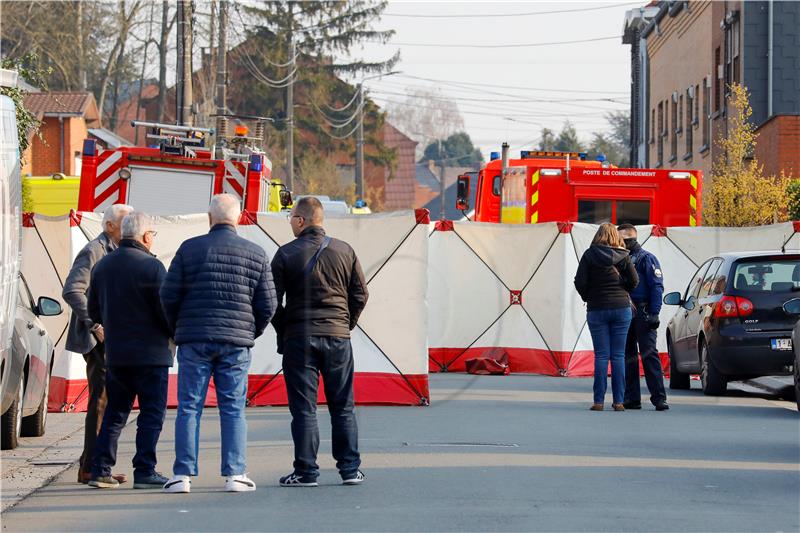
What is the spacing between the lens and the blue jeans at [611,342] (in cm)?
1489

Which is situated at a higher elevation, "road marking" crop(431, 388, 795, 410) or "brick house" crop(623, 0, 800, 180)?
"brick house" crop(623, 0, 800, 180)

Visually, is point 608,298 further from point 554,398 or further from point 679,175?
Answer: point 679,175

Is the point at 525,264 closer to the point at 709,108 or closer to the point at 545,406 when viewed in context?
the point at 545,406

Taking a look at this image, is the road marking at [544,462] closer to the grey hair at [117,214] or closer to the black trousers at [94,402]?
the black trousers at [94,402]

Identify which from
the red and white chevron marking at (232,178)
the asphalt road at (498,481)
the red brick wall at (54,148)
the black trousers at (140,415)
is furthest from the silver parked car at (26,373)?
the red brick wall at (54,148)

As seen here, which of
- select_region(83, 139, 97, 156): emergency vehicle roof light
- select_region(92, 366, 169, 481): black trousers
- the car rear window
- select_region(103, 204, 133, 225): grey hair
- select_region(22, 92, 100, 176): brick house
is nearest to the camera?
select_region(92, 366, 169, 481): black trousers

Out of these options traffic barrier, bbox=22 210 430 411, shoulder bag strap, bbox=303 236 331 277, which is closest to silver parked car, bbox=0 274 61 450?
shoulder bag strap, bbox=303 236 331 277

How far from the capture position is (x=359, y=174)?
5812 cm

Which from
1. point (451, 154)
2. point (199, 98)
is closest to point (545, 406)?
point (199, 98)

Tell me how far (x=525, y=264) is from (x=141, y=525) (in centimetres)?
1336

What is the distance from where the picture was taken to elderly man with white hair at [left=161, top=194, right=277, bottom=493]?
30.6 ft

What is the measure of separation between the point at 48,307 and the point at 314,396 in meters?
3.11

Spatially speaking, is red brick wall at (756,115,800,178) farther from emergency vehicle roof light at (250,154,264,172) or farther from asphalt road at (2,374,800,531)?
asphalt road at (2,374,800,531)

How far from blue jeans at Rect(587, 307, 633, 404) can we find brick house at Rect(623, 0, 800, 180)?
15541 mm
